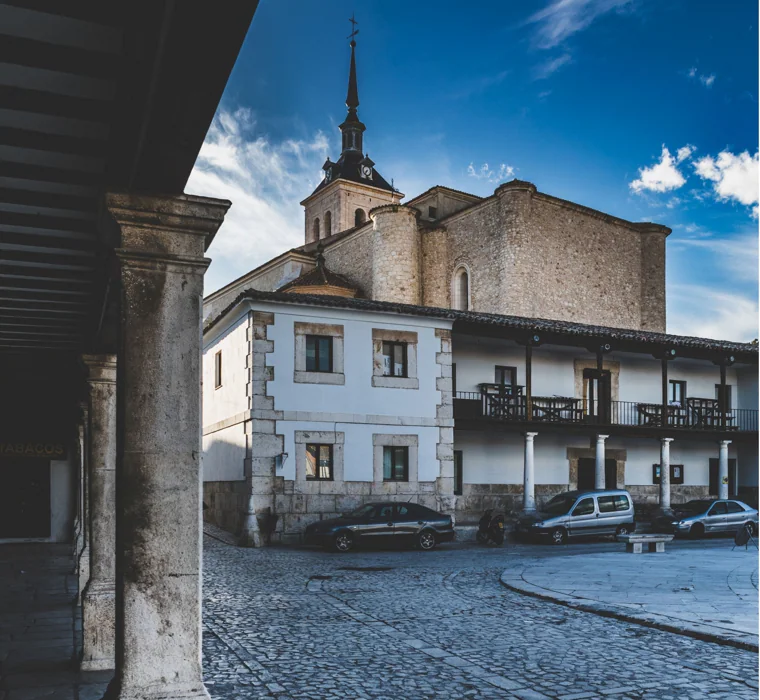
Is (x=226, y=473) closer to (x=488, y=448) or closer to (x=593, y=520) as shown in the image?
(x=488, y=448)

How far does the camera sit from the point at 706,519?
2186 centimetres

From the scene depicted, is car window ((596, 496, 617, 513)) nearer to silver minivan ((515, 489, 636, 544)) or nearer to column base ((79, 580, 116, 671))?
silver minivan ((515, 489, 636, 544))

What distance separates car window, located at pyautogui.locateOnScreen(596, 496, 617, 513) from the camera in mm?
20750

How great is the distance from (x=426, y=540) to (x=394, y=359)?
5174 millimetres

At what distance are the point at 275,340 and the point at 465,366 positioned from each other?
651 cm

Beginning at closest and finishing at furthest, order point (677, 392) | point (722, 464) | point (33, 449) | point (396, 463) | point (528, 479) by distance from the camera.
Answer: point (33, 449) < point (396, 463) < point (528, 479) < point (722, 464) < point (677, 392)

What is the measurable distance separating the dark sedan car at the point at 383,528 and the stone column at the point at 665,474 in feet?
32.4

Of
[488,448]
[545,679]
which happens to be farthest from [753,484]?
[545,679]

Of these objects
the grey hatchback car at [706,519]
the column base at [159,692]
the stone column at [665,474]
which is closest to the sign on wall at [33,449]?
the grey hatchback car at [706,519]

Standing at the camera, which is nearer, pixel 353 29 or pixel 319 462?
pixel 319 462

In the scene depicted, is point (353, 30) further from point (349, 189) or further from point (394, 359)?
point (394, 359)

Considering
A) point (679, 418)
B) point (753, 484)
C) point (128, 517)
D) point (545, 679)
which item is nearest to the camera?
point (128, 517)

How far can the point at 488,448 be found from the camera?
23734 mm

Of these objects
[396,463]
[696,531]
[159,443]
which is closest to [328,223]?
[396,463]
